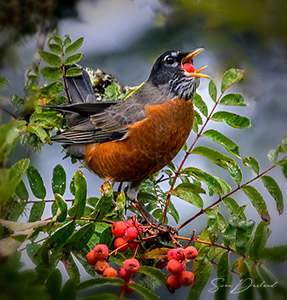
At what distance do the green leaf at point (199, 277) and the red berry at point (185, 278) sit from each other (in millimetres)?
12

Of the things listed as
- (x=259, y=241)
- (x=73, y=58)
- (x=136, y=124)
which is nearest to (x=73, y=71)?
(x=73, y=58)

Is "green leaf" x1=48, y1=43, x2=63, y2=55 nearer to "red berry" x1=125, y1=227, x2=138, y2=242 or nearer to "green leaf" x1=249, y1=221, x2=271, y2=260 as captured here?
"red berry" x1=125, y1=227, x2=138, y2=242

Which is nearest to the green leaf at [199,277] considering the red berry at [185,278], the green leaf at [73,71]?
the red berry at [185,278]

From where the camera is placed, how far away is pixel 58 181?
3.43 feet

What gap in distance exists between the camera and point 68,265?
80 centimetres

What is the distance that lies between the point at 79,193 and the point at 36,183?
299mm

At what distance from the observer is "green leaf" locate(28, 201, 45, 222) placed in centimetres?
98

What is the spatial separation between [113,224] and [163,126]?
16.1 inches

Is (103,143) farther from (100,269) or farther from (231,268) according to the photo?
(231,268)

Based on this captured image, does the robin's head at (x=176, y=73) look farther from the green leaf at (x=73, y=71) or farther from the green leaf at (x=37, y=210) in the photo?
the green leaf at (x=37, y=210)

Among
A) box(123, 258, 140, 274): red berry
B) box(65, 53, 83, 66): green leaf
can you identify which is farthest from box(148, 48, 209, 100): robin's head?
box(123, 258, 140, 274): red berry

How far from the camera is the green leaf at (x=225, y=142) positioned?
1.11 meters

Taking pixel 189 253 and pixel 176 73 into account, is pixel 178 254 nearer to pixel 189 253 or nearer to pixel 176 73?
pixel 189 253

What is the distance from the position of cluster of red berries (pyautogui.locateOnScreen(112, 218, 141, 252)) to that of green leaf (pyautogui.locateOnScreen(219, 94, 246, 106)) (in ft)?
1.56
